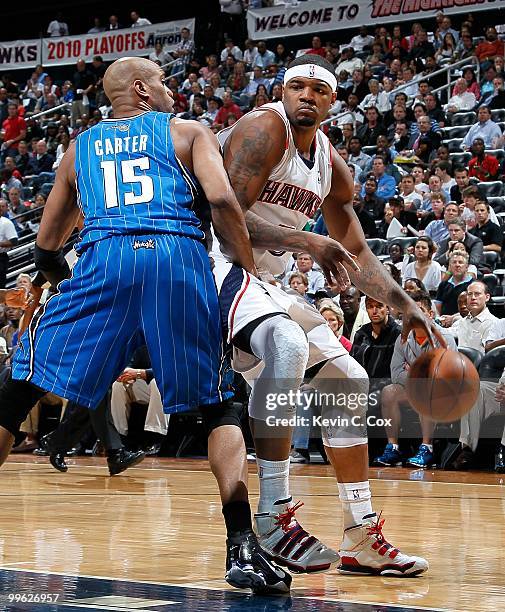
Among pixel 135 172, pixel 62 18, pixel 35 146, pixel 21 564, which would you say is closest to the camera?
pixel 135 172

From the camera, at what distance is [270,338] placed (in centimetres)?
347

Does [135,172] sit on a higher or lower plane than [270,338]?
higher

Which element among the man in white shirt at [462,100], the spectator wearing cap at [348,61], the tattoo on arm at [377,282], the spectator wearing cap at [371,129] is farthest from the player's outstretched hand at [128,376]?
the spectator wearing cap at [348,61]

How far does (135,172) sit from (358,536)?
145cm

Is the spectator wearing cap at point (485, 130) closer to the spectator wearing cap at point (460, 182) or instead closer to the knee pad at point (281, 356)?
the spectator wearing cap at point (460, 182)

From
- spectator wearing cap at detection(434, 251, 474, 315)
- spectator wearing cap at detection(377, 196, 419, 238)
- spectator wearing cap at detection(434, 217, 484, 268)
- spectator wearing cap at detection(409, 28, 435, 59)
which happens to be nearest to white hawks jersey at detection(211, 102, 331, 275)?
spectator wearing cap at detection(434, 251, 474, 315)

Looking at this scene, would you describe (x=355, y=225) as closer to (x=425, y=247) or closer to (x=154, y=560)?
(x=154, y=560)

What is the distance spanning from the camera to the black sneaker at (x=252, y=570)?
3072mm

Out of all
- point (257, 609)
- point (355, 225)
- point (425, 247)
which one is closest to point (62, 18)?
point (425, 247)

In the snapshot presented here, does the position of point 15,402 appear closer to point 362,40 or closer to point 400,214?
point 400,214

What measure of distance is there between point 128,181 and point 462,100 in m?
11.4

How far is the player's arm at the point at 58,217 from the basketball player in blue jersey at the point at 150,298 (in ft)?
0.25

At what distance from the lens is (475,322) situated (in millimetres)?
8711

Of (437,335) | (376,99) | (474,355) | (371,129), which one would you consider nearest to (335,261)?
(437,335)
